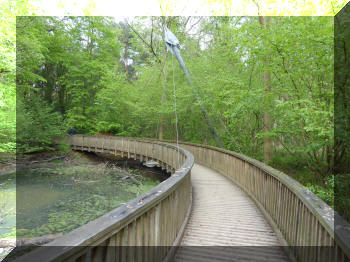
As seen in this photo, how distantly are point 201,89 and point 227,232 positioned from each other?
958 centimetres

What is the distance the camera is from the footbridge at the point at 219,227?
1.66 m

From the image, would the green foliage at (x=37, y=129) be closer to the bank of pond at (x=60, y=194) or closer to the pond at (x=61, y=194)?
the bank of pond at (x=60, y=194)

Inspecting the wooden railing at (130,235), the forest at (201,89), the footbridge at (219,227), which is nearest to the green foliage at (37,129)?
the forest at (201,89)

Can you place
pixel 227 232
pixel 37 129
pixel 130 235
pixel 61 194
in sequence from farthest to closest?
pixel 37 129, pixel 61 194, pixel 227 232, pixel 130 235

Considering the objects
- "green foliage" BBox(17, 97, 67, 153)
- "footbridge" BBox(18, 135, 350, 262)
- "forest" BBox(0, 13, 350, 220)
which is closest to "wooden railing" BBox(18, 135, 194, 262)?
"footbridge" BBox(18, 135, 350, 262)

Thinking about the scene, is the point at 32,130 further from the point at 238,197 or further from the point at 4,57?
the point at 238,197

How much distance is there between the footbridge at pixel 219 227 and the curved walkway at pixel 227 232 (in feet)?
0.04

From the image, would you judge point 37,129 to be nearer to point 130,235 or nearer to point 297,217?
point 130,235

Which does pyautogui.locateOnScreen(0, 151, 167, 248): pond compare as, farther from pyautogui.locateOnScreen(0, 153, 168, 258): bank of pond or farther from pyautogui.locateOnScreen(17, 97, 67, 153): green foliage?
pyautogui.locateOnScreen(17, 97, 67, 153): green foliage

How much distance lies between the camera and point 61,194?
10.3m

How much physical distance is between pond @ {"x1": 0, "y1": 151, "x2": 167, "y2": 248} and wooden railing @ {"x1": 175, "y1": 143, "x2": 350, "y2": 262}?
17.4ft

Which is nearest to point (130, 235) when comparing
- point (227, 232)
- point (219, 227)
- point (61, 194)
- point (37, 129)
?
point (227, 232)

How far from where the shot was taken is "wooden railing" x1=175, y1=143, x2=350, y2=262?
6.60ft

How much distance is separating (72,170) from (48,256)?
1464cm
